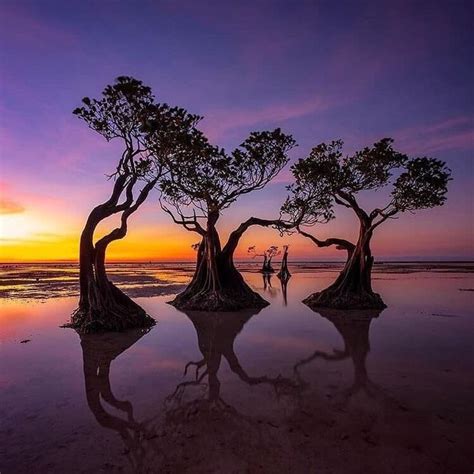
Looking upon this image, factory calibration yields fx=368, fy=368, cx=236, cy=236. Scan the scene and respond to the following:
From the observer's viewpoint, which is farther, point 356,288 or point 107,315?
point 356,288

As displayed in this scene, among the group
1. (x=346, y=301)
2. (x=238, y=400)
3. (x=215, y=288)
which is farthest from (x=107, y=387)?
(x=346, y=301)

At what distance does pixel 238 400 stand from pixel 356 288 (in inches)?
611

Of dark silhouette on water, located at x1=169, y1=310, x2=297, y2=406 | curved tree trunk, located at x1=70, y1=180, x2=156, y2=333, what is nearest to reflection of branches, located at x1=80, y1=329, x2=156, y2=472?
curved tree trunk, located at x1=70, y1=180, x2=156, y2=333

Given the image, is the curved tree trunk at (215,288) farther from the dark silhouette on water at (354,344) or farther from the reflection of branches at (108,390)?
the reflection of branches at (108,390)

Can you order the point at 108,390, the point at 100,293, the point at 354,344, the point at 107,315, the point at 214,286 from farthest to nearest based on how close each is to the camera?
the point at 214,286
the point at 100,293
the point at 107,315
the point at 354,344
the point at 108,390

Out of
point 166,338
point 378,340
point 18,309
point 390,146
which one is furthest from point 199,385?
point 390,146

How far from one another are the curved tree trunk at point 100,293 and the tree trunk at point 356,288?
33.7 feet

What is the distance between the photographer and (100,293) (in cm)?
1476

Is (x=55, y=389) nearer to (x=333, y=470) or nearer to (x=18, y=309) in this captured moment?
(x=333, y=470)

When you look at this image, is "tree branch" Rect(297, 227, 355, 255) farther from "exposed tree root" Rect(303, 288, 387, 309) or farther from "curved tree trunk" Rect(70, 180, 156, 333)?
"curved tree trunk" Rect(70, 180, 156, 333)

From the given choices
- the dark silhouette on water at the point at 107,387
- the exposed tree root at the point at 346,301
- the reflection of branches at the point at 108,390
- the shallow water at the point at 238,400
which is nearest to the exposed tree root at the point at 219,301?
the exposed tree root at the point at 346,301

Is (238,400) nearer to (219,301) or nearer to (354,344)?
(354,344)

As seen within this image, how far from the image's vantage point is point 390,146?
20969 mm

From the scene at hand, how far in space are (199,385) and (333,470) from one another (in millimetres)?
3996
